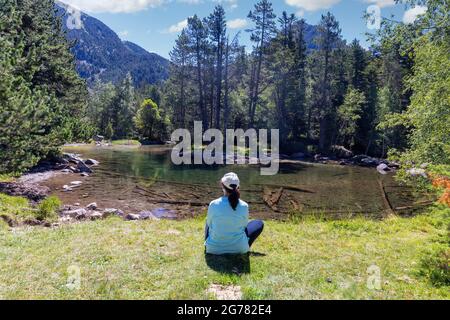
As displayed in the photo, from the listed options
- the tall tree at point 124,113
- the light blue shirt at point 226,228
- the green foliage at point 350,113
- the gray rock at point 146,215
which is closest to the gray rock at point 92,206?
the gray rock at point 146,215

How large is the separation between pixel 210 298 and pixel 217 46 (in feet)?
168

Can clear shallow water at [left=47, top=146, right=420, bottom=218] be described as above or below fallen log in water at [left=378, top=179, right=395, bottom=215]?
above

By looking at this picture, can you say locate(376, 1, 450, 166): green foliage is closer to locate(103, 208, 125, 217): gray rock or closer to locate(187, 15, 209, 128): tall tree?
→ locate(103, 208, 125, 217): gray rock

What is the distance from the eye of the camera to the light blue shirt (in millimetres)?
6562

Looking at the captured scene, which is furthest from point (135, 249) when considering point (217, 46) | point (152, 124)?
point (152, 124)

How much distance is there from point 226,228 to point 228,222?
0.16 m

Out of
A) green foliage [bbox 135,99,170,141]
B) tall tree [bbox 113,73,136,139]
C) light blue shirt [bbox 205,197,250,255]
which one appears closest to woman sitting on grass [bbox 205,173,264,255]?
light blue shirt [bbox 205,197,250,255]

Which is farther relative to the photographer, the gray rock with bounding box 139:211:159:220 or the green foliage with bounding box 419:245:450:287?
the gray rock with bounding box 139:211:159:220

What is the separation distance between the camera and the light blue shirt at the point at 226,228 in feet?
21.5

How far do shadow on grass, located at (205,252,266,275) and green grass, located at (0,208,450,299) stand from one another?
2 cm

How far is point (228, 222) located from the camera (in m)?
6.61

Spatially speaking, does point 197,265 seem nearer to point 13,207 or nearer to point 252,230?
point 252,230

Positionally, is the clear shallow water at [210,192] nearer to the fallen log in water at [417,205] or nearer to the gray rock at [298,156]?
the fallen log in water at [417,205]

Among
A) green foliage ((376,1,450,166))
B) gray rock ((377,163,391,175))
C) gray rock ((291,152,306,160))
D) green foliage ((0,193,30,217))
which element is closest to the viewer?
green foliage ((376,1,450,166))
